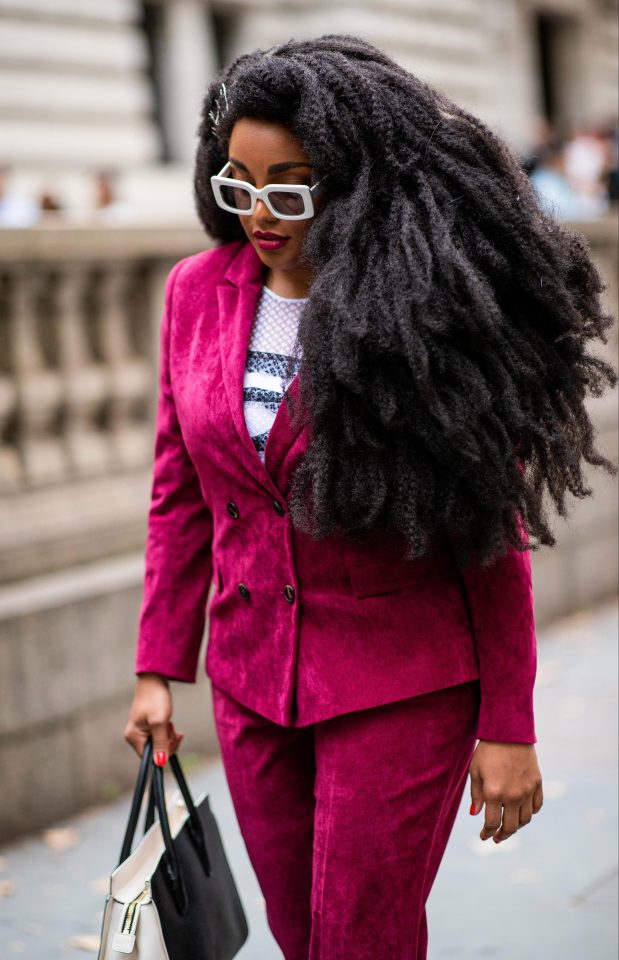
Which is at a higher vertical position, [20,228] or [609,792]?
[20,228]

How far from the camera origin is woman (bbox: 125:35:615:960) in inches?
81.2

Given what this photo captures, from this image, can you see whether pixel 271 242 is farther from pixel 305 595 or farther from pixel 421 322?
pixel 305 595

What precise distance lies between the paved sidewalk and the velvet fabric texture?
1601 mm

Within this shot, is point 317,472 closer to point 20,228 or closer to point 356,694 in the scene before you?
point 356,694

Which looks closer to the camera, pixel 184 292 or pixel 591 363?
pixel 591 363

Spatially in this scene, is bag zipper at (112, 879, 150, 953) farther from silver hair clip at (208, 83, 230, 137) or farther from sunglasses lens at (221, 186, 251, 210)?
silver hair clip at (208, 83, 230, 137)

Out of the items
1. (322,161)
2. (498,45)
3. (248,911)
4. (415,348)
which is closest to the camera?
(415,348)

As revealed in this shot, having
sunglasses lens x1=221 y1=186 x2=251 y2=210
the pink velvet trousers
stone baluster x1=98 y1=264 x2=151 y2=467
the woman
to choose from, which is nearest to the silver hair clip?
the woman

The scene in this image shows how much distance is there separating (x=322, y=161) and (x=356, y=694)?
942mm

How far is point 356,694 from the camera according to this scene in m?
2.26

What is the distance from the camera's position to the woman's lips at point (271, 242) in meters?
2.26

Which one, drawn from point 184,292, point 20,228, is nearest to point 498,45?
point 20,228

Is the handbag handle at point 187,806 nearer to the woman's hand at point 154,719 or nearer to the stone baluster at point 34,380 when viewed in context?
the woman's hand at point 154,719

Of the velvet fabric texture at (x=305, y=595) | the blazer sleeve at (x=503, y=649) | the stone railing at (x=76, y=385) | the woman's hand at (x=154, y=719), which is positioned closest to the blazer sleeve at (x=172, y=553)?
the woman's hand at (x=154, y=719)
